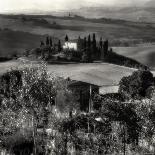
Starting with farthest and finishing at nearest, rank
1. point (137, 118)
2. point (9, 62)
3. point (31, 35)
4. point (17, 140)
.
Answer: point (31, 35), point (9, 62), point (17, 140), point (137, 118)

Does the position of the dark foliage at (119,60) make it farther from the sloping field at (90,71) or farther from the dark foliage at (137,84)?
the dark foliage at (137,84)

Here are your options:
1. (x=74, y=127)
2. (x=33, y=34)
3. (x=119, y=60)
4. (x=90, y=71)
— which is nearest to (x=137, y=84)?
(x=90, y=71)

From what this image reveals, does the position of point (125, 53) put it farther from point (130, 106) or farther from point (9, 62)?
point (130, 106)

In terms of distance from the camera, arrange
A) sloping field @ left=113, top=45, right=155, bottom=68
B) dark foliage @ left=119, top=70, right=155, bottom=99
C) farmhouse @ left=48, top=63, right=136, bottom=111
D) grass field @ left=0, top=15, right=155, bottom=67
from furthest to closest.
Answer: grass field @ left=0, top=15, right=155, bottom=67 → sloping field @ left=113, top=45, right=155, bottom=68 → farmhouse @ left=48, top=63, right=136, bottom=111 → dark foliage @ left=119, top=70, right=155, bottom=99

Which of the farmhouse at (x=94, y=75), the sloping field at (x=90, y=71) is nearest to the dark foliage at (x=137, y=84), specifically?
the farmhouse at (x=94, y=75)

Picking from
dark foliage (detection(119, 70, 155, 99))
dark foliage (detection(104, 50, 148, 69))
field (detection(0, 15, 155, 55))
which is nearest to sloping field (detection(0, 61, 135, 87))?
dark foliage (detection(119, 70, 155, 99))

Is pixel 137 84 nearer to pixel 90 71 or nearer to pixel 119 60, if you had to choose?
pixel 90 71

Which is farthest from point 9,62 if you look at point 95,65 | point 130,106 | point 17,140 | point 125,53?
point 130,106

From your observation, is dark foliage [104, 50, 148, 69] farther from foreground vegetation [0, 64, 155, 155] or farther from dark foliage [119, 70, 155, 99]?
foreground vegetation [0, 64, 155, 155]
